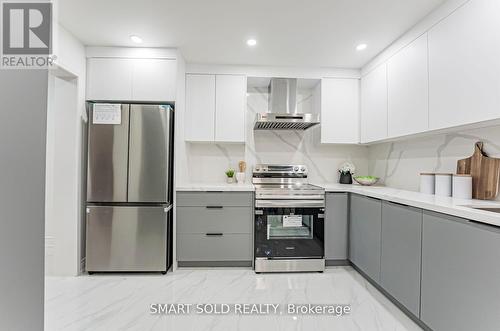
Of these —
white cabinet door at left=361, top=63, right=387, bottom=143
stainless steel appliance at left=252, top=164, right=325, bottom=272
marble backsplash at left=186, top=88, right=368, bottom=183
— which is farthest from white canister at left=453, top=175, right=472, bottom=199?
marble backsplash at left=186, top=88, right=368, bottom=183

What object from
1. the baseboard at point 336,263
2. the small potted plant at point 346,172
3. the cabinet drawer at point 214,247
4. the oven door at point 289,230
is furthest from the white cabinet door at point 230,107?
the baseboard at point 336,263

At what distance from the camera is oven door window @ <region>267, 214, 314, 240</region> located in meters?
2.57

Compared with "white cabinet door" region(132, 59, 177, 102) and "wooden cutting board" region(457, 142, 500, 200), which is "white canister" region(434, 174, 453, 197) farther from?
"white cabinet door" region(132, 59, 177, 102)

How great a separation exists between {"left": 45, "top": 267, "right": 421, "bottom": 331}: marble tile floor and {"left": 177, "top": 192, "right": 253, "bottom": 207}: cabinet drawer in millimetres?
713

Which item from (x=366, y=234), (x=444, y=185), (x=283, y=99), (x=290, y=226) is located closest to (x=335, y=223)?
(x=366, y=234)

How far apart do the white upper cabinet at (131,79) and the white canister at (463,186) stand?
2701 millimetres

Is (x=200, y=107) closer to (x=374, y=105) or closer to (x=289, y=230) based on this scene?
(x=289, y=230)

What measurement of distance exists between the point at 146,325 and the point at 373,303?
1786 millimetres

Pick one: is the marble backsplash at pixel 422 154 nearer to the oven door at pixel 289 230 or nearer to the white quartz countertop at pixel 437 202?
the white quartz countertop at pixel 437 202

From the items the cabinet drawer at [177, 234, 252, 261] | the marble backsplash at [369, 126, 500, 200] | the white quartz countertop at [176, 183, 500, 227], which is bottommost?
the cabinet drawer at [177, 234, 252, 261]

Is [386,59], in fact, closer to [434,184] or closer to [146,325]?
[434,184]

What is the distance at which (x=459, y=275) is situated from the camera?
134cm

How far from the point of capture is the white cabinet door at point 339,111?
9.86 ft

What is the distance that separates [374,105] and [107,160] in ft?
9.68
